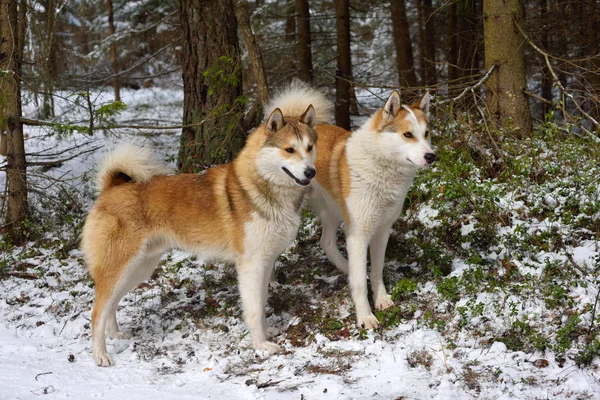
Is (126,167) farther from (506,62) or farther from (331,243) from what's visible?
(506,62)

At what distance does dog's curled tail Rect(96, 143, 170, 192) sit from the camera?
4773 mm

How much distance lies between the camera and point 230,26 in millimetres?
7316

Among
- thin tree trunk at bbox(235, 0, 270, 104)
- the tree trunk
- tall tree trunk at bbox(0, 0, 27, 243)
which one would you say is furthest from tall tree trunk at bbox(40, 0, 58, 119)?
the tree trunk

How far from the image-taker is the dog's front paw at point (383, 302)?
488 centimetres

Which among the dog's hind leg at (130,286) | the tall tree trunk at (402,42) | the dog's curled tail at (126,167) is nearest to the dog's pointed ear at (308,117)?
the dog's curled tail at (126,167)

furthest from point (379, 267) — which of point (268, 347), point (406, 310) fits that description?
point (268, 347)

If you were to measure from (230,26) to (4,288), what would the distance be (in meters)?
4.34

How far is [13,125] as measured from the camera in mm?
6992

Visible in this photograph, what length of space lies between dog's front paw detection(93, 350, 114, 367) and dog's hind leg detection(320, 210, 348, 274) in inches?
93.8

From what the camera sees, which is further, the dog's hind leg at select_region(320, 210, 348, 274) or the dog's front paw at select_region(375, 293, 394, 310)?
the dog's hind leg at select_region(320, 210, 348, 274)

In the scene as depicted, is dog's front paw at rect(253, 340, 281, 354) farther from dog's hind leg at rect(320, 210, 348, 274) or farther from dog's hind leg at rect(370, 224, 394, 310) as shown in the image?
dog's hind leg at rect(320, 210, 348, 274)

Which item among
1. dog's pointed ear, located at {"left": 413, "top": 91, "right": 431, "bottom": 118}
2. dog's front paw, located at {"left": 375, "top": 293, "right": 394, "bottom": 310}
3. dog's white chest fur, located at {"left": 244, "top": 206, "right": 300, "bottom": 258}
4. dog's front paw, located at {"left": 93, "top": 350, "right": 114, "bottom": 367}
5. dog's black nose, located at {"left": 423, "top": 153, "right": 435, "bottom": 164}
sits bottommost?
dog's front paw, located at {"left": 93, "top": 350, "right": 114, "bottom": 367}

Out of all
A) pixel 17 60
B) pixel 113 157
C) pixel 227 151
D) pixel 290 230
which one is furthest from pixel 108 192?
pixel 17 60

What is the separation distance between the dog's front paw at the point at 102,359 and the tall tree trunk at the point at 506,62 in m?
5.18
